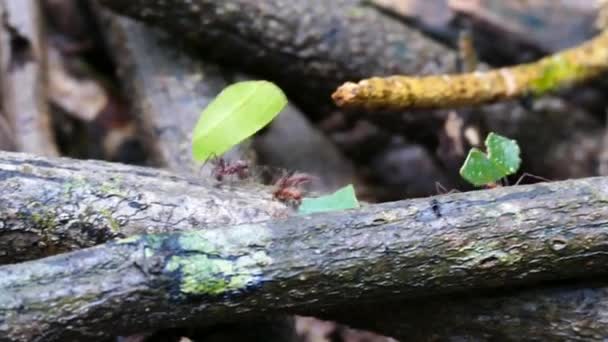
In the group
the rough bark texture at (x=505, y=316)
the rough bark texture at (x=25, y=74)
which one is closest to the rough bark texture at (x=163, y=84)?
the rough bark texture at (x=25, y=74)

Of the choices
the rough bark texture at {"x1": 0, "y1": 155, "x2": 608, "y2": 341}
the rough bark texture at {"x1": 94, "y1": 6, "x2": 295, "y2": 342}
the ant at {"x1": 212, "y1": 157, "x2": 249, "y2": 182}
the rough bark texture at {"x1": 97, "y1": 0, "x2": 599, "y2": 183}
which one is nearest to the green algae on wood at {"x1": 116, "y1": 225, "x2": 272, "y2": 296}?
the rough bark texture at {"x1": 0, "y1": 155, "x2": 608, "y2": 341}

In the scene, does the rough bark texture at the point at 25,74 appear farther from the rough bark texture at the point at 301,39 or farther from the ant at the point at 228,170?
the ant at the point at 228,170

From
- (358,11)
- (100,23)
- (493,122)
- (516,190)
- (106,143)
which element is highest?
(100,23)

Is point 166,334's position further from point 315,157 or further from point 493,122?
point 493,122

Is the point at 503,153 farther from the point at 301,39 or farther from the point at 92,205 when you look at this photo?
the point at 301,39

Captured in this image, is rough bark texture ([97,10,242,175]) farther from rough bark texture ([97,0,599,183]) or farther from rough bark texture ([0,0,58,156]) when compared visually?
rough bark texture ([0,0,58,156])

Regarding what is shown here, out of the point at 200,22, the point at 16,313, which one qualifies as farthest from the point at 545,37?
the point at 16,313
